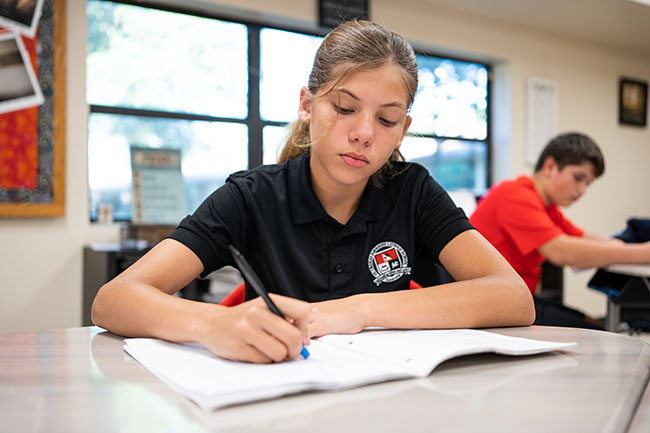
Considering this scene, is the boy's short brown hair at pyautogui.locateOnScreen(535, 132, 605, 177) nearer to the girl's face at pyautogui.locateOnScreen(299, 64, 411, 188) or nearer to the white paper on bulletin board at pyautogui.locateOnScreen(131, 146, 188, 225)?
the girl's face at pyautogui.locateOnScreen(299, 64, 411, 188)

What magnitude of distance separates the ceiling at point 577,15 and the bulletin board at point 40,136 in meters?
2.69

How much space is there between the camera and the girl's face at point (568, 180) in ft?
8.19

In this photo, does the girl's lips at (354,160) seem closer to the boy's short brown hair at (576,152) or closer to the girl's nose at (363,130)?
the girl's nose at (363,130)

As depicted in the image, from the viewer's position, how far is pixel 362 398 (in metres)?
0.56

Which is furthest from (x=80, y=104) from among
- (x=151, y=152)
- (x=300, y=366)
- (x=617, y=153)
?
(x=617, y=153)

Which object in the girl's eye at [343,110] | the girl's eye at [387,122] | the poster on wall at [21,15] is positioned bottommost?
the girl's eye at [387,122]

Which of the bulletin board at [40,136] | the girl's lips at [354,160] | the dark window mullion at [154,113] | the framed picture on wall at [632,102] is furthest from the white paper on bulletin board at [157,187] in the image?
the framed picture on wall at [632,102]

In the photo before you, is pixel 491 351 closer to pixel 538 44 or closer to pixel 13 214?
pixel 13 214

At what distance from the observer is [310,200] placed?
3.98 ft

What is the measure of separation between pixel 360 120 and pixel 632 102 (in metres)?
5.59

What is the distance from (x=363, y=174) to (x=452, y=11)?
12.4 feet

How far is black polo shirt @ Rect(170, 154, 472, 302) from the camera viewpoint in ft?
3.83

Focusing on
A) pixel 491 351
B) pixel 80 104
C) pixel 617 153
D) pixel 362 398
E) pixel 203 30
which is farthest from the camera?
pixel 617 153

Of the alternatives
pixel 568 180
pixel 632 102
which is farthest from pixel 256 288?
pixel 632 102
